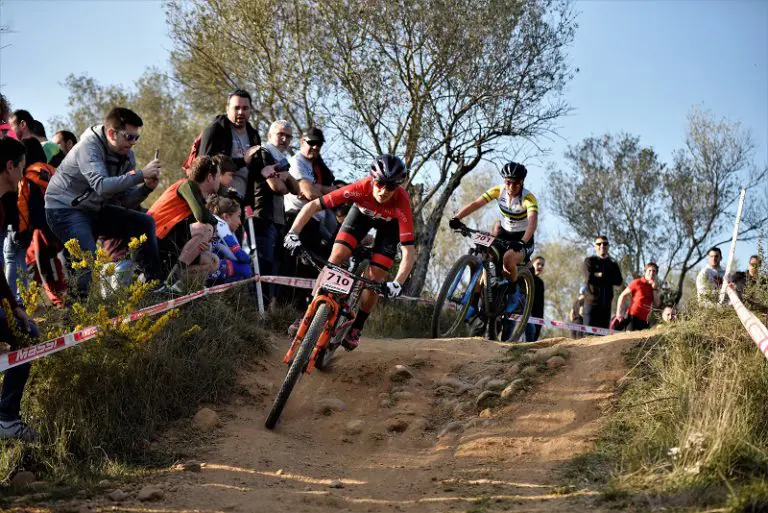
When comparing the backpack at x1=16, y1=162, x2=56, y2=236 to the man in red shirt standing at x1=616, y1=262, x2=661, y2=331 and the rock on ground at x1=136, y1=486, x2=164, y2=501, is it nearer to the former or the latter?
the rock on ground at x1=136, y1=486, x2=164, y2=501

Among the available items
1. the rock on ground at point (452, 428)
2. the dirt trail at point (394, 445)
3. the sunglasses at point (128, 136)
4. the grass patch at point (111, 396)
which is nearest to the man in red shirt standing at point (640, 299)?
the dirt trail at point (394, 445)

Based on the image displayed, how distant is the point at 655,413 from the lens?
505 centimetres

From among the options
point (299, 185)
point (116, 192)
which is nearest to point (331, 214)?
point (299, 185)

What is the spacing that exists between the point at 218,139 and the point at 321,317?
3206 mm

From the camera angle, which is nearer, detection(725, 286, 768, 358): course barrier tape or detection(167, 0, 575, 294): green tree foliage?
detection(725, 286, 768, 358): course barrier tape

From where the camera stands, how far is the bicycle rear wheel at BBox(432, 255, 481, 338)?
8711mm

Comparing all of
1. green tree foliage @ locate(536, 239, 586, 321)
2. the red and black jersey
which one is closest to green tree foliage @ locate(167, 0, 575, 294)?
the red and black jersey

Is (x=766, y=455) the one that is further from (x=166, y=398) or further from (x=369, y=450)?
(x=166, y=398)

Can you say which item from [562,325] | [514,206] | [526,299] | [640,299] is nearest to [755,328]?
[514,206]

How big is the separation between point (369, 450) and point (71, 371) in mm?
2148

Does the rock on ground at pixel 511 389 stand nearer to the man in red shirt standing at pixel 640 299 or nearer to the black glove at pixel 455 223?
the black glove at pixel 455 223

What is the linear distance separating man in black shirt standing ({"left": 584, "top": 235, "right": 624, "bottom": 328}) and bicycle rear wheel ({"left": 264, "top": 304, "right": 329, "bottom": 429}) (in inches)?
273

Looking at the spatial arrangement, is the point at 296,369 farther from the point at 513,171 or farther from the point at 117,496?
the point at 513,171

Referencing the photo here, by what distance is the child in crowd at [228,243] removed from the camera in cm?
819
